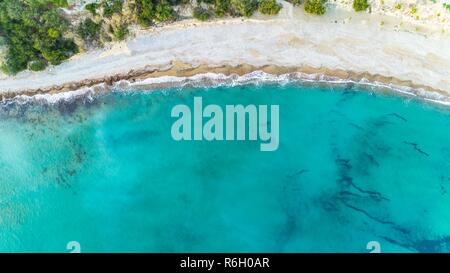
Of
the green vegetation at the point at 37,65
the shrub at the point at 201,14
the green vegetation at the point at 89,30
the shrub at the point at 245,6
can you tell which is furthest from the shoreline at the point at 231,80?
the shrub at the point at 245,6

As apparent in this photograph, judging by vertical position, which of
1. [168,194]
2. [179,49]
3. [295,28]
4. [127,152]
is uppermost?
[295,28]

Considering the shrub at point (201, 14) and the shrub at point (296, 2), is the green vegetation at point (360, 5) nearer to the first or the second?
the shrub at point (296, 2)

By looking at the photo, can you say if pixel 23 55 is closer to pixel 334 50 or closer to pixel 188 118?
pixel 188 118

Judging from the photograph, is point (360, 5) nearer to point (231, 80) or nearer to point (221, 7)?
point (221, 7)

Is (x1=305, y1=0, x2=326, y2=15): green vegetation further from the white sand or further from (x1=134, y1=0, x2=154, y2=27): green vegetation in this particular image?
(x1=134, y1=0, x2=154, y2=27): green vegetation

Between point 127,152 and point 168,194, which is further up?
point 127,152

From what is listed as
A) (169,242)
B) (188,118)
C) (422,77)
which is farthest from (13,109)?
(422,77)

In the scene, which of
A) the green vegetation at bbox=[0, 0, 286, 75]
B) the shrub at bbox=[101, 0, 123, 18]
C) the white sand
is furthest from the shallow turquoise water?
the shrub at bbox=[101, 0, 123, 18]
